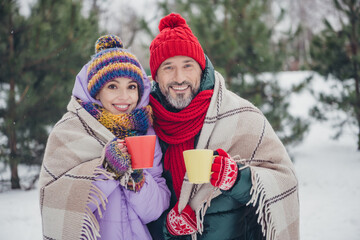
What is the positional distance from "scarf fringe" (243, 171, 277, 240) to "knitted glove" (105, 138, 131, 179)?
2.56ft

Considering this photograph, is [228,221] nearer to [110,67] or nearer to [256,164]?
[256,164]

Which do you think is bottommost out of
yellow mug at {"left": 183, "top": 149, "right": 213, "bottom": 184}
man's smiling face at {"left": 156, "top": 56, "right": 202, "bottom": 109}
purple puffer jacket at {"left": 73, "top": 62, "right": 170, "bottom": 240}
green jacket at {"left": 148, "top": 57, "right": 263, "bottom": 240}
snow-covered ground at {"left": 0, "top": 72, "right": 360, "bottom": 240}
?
snow-covered ground at {"left": 0, "top": 72, "right": 360, "bottom": 240}

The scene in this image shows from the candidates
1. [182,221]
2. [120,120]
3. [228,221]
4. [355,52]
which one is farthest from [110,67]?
[355,52]

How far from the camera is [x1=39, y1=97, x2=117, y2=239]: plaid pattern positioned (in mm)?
1805

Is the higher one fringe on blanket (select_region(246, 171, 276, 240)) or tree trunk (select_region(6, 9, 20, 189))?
tree trunk (select_region(6, 9, 20, 189))

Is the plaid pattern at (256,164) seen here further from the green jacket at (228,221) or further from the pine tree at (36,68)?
the pine tree at (36,68)

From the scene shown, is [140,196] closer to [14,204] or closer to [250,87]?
[14,204]

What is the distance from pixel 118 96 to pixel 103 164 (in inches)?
19.4

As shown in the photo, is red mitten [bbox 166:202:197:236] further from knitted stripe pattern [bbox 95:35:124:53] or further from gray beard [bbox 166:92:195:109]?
knitted stripe pattern [bbox 95:35:124:53]

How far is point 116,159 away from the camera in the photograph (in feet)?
5.68

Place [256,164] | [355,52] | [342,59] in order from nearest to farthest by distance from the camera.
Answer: [256,164] → [342,59] → [355,52]

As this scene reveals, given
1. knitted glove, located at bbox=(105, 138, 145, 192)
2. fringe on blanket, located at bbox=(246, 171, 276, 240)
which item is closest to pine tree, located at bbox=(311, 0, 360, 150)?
fringe on blanket, located at bbox=(246, 171, 276, 240)

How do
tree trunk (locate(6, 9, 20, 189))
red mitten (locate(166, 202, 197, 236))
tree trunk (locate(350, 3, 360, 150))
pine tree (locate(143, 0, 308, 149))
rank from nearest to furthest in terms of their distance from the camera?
red mitten (locate(166, 202, 197, 236)) → tree trunk (locate(6, 9, 20, 189)) → pine tree (locate(143, 0, 308, 149)) → tree trunk (locate(350, 3, 360, 150))

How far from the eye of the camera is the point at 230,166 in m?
1.73
